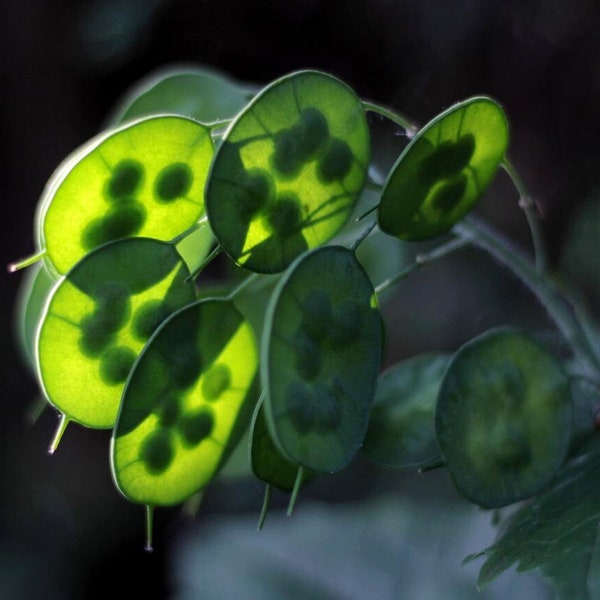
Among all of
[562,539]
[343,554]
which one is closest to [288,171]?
[562,539]

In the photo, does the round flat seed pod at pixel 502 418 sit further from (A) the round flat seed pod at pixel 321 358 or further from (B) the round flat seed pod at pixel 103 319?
(B) the round flat seed pod at pixel 103 319

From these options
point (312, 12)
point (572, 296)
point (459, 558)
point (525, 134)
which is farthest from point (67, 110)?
point (572, 296)

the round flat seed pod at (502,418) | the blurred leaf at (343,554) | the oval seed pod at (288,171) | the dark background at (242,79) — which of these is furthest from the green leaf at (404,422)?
the dark background at (242,79)

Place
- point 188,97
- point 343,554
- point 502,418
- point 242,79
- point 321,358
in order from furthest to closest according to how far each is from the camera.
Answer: point 242,79 → point 343,554 → point 188,97 → point 502,418 → point 321,358

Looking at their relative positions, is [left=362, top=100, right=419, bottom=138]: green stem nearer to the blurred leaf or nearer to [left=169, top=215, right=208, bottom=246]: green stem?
[left=169, top=215, right=208, bottom=246]: green stem

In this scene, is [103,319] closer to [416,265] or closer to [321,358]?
[321,358]
